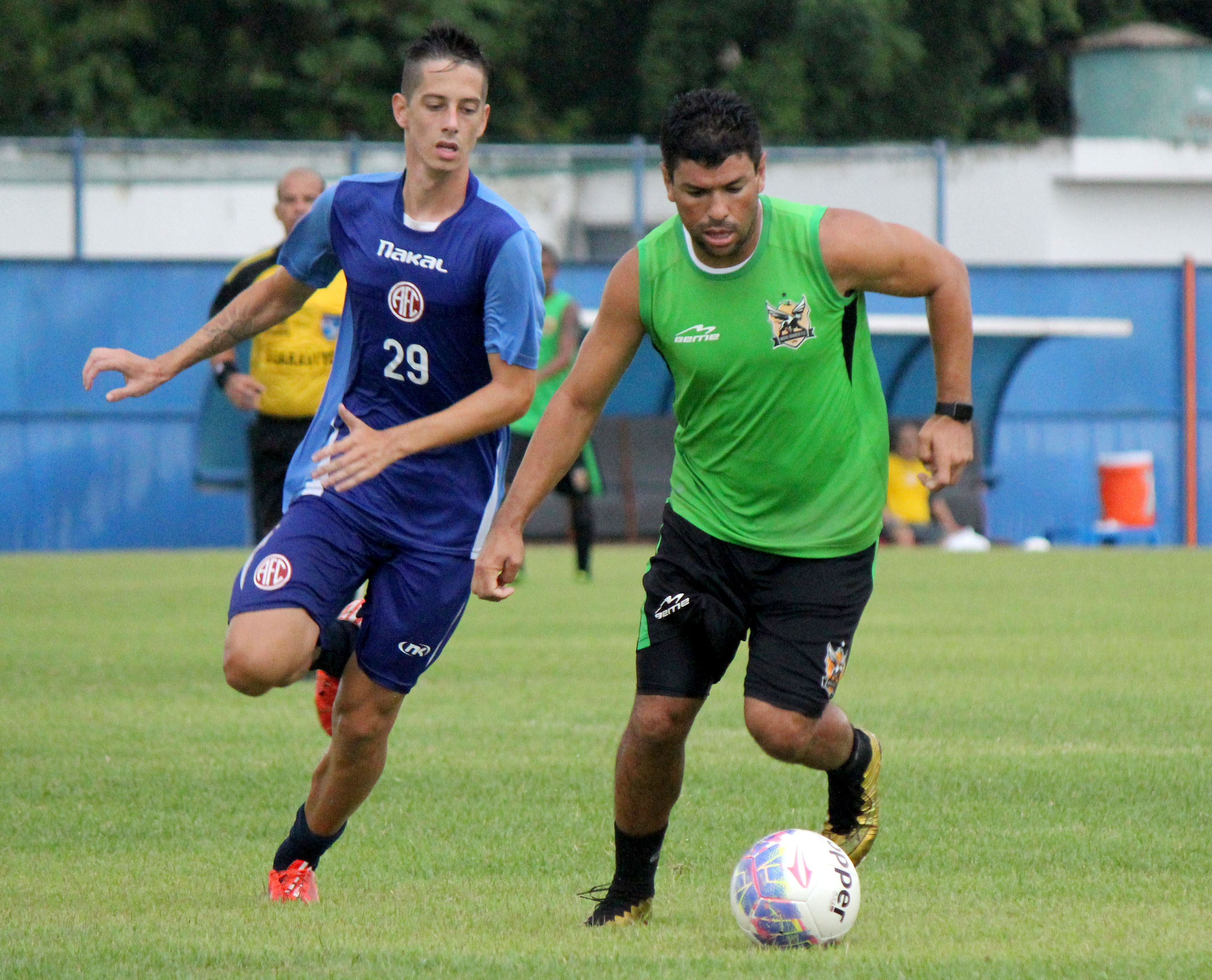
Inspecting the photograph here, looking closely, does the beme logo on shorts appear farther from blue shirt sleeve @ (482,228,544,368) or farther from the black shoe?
the black shoe

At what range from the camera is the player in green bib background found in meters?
15.5

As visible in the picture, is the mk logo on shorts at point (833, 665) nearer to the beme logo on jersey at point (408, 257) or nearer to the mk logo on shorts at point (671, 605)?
the mk logo on shorts at point (671, 605)

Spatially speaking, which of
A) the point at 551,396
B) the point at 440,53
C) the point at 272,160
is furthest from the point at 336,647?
the point at 272,160

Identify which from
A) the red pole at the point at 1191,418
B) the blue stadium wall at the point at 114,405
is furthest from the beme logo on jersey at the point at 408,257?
the red pole at the point at 1191,418

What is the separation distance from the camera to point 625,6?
34594mm

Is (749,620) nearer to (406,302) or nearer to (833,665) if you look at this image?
(833,665)

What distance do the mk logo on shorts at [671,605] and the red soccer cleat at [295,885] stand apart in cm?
123

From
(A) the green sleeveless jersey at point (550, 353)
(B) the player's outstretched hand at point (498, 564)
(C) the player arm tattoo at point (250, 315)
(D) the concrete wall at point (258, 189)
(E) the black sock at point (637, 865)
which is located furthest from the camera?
(D) the concrete wall at point (258, 189)

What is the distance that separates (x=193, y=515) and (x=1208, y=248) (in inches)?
631

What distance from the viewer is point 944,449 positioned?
5.12 meters

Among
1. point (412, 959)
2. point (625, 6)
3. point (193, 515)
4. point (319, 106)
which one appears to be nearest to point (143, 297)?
point (193, 515)

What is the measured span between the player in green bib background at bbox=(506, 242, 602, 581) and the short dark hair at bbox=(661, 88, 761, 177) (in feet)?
32.9

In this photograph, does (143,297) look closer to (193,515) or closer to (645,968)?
(193,515)

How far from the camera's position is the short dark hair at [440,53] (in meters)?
5.66
